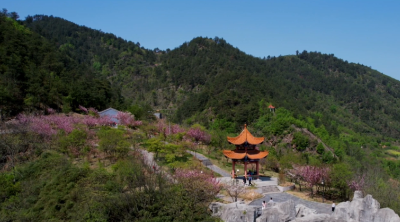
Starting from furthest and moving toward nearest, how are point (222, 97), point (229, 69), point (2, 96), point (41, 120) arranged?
1. point (229, 69)
2. point (222, 97)
3. point (2, 96)
4. point (41, 120)

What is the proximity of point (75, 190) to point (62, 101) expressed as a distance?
27.5m

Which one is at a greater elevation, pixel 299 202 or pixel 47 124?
pixel 47 124

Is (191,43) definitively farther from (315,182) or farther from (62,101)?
(315,182)

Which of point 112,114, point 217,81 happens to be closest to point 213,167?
point 112,114

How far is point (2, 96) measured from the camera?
30.5m

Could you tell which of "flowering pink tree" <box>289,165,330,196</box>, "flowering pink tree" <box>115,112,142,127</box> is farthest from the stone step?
"flowering pink tree" <box>115,112,142,127</box>

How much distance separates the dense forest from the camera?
40.0m

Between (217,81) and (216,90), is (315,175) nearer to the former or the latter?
(216,90)

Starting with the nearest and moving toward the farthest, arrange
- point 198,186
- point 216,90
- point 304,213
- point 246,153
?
point 304,213 → point 198,186 → point 246,153 → point 216,90

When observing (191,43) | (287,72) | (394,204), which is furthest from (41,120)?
(287,72)

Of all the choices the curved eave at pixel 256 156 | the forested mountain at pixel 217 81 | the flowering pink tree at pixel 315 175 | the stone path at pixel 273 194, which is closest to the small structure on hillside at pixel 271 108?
the forested mountain at pixel 217 81

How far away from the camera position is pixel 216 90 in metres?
72.2

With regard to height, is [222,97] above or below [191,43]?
below

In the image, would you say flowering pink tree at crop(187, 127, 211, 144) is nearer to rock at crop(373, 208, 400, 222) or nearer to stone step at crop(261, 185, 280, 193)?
stone step at crop(261, 185, 280, 193)
